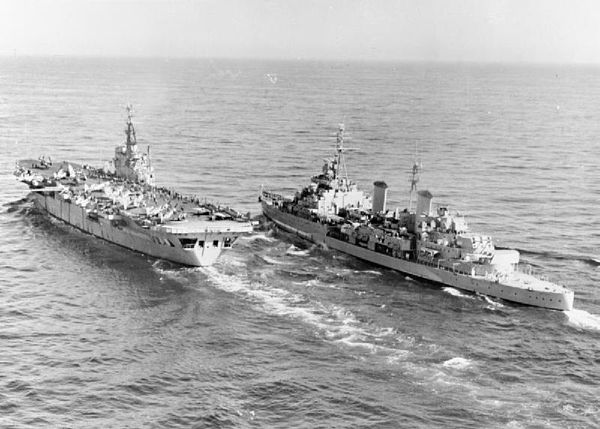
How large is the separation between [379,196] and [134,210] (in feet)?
65.3

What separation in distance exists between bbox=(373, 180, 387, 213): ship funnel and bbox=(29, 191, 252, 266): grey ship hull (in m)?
13.7

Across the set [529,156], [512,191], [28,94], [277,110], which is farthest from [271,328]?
[28,94]

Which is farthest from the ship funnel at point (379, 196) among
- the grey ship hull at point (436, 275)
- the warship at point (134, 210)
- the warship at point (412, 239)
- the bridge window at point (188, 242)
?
the bridge window at point (188, 242)

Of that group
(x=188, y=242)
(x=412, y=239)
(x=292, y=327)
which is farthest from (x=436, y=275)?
(x=188, y=242)

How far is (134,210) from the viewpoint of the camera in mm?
55781

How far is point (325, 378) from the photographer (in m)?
33.5

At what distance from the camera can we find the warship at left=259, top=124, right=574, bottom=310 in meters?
46.1

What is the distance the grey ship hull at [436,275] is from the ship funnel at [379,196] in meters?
5.44

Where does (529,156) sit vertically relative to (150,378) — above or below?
above

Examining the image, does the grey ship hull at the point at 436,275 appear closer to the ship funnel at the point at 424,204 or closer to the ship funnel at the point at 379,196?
the ship funnel at the point at 424,204

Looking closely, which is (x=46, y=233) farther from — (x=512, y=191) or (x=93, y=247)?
(x=512, y=191)

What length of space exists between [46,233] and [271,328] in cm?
Result: 2805

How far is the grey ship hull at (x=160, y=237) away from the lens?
163 ft

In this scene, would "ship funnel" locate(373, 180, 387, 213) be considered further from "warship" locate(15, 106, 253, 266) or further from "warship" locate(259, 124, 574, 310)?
"warship" locate(15, 106, 253, 266)
